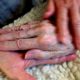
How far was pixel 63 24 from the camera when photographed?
0.77m

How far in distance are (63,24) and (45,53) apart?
0.12m

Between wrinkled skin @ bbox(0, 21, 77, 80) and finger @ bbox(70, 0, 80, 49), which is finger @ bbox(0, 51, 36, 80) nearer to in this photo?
wrinkled skin @ bbox(0, 21, 77, 80)

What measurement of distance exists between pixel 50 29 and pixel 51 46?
0.07 meters

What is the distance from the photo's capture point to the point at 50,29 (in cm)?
78

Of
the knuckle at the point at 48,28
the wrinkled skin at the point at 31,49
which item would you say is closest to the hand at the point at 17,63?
the wrinkled skin at the point at 31,49

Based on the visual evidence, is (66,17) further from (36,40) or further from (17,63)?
(17,63)

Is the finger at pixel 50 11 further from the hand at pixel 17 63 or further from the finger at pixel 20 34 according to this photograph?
the hand at pixel 17 63

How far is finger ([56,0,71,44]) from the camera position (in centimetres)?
75

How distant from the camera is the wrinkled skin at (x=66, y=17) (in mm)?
752

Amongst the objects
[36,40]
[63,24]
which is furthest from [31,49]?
[63,24]

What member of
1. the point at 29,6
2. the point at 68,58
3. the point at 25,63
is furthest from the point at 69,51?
the point at 29,6

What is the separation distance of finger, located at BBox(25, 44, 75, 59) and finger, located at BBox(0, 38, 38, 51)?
0.09ft

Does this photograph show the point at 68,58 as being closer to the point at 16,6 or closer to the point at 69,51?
the point at 69,51

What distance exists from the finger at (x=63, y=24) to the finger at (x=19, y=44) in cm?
9
